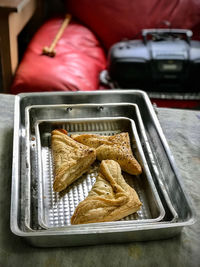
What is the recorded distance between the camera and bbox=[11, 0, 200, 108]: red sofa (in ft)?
6.50

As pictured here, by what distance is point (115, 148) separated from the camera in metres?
1.06

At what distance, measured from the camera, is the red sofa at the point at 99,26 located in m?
1.98

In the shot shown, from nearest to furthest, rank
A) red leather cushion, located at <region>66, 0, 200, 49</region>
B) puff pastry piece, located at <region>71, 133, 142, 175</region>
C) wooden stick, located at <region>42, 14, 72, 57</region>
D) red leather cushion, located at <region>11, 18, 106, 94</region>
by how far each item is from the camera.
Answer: puff pastry piece, located at <region>71, 133, 142, 175</region>
red leather cushion, located at <region>11, 18, 106, 94</region>
wooden stick, located at <region>42, 14, 72, 57</region>
red leather cushion, located at <region>66, 0, 200, 49</region>

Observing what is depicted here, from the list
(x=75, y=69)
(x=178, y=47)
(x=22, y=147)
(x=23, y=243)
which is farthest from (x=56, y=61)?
(x=23, y=243)

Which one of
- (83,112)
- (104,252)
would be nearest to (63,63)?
(83,112)

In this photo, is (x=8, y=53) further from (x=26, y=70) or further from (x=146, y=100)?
(x=146, y=100)

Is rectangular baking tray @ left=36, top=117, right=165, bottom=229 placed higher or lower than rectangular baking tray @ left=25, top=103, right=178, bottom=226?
lower

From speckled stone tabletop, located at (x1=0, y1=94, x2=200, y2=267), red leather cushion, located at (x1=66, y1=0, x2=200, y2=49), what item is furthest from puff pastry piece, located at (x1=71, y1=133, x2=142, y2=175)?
red leather cushion, located at (x1=66, y1=0, x2=200, y2=49)

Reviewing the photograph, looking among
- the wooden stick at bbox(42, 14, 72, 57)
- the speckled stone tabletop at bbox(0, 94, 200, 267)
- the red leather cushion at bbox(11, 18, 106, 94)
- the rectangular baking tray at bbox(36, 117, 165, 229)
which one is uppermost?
the speckled stone tabletop at bbox(0, 94, 200, 267)

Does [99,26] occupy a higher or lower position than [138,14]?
lower

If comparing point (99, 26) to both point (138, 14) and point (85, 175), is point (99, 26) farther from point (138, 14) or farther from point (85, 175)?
point (85, 175)

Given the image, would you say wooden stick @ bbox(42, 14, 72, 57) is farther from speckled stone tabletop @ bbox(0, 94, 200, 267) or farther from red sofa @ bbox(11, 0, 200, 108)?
speckled stone tabletop @ bbox(0, 94, 200, 267)

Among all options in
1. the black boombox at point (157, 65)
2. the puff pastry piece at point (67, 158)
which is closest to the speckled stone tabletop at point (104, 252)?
the puff pastry piece at point (67, 158)

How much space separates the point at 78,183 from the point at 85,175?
4 centimetres
